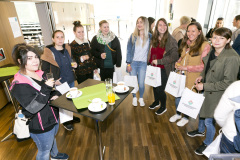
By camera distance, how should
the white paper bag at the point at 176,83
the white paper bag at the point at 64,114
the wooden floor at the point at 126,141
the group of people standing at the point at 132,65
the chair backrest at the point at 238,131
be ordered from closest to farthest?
the chair backrest at the point at 238,131
the group of people standing at the point at 132,65
the white paper bag at the point at 64,114
the wooden floor at the point at 126,141
the white paper bag at the point at 176,83

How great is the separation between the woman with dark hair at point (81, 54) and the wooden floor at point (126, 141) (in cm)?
93

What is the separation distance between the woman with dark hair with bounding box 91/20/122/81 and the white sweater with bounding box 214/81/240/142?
1.90 meters

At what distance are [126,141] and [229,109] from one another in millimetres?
1528

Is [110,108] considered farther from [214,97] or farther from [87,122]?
[87,122]

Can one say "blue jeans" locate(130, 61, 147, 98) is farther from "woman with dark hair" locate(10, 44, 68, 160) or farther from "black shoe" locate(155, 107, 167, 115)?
"woman with dark hair" locate(10, 44, 68, 160)

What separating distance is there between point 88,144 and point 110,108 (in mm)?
1136

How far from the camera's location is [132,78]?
2.71 m

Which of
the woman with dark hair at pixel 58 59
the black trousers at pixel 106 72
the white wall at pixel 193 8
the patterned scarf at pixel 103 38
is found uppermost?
the white wall at pixel 193 8

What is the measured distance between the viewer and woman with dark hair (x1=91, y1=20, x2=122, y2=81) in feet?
8.63

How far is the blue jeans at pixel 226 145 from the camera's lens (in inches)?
46.7

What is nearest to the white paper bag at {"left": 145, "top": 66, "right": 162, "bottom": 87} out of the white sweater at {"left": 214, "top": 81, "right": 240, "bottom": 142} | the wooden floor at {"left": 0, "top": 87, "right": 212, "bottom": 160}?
the wooden floor at {"left": 0, "top": 87, "right": 212, "bottom": 160}

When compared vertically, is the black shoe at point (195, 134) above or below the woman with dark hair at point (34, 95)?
below

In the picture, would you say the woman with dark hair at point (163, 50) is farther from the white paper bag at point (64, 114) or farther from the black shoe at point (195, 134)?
the white paper bag at point (64, 114)

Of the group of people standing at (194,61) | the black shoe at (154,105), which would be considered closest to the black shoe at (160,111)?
the group of people standing at (194,61)
